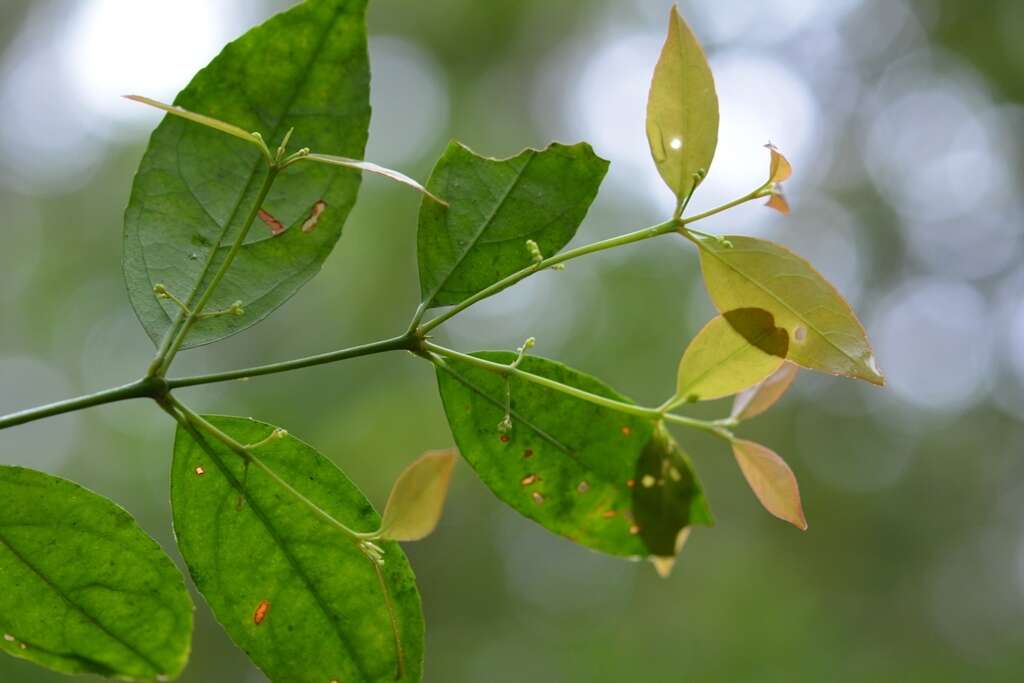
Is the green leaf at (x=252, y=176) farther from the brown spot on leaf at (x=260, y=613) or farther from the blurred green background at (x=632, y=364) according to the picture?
the blurred green background at (x=632, y=364)

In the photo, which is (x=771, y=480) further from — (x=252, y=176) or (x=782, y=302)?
(x=252, y=176)

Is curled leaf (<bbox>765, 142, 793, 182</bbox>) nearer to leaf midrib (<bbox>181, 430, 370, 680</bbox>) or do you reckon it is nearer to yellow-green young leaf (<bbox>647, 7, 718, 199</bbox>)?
yellow-green young leaf (<bbox>647, 7, 718, 199</bbox>)

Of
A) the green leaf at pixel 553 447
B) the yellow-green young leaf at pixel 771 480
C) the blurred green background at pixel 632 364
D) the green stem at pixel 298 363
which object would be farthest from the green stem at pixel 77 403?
the blurred green background at pixel 632 364

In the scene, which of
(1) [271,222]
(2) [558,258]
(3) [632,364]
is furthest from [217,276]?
(3) [632,364]

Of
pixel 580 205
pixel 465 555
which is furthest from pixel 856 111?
pixel 580 205

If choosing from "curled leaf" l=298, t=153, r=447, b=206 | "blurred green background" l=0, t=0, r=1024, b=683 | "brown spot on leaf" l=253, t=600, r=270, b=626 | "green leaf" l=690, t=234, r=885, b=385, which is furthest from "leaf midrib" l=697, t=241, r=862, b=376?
"blurred green background" l=0, t=0, r=1024, b=683
